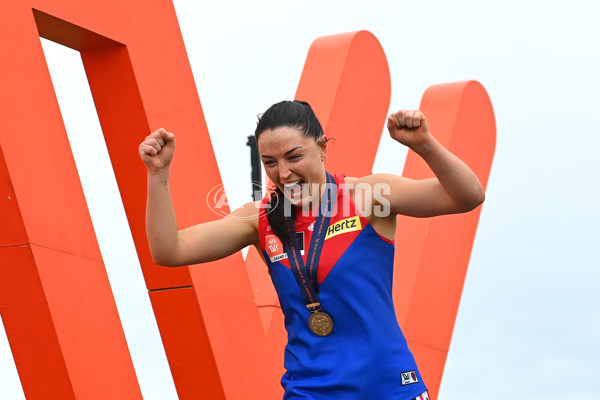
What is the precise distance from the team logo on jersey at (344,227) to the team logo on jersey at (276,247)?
9 cm

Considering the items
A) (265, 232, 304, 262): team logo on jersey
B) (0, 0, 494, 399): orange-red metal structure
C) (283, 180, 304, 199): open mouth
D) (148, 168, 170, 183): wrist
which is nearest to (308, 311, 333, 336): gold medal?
(265, 232, 304, 262): team logo on jersey

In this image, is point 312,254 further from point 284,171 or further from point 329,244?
point 284,171

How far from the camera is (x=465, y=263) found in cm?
649

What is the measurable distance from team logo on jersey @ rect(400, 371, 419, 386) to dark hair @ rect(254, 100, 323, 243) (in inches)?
21.6

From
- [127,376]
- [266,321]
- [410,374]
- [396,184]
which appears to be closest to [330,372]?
[410,374]

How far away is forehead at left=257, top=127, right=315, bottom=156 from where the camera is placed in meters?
2.64

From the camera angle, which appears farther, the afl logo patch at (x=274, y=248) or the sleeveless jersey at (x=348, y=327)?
the afl logo patch at (x=274, y=248)

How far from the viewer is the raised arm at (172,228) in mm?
2549

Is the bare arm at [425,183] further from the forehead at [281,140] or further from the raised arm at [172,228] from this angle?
the raised arm at [172,228]

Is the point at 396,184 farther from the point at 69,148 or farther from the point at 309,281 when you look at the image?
the point at 69,148

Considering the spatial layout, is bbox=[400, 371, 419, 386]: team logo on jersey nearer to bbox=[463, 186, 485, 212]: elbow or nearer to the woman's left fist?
bbox=[463, 186, 485, 212]: elbow

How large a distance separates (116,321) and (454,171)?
72.9 inches

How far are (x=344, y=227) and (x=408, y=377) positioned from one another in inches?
19.9

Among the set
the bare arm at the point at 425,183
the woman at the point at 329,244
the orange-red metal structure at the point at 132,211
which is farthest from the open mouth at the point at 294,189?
the orange-red metal structure at the point at 132,211
